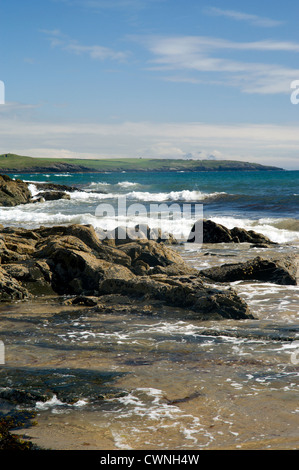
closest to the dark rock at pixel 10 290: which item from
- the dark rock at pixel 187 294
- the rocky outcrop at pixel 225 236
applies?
the dark rock at pixel 187 294

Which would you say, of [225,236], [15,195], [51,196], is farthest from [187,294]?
[51,196]

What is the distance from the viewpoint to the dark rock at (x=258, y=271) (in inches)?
463

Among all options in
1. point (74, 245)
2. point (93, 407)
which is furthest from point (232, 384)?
point (74, 245)

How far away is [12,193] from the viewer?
39312mm

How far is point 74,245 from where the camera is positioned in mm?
11938

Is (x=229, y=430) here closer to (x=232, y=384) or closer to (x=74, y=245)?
(x=232, y=384)

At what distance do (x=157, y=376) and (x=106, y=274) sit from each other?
505 centimetres

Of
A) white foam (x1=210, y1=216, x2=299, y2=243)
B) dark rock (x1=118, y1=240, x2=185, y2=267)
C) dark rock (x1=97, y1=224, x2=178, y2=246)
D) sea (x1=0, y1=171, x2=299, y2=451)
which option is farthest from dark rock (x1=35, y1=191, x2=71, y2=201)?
sea (x1=0, y1=171, x2=299, y2=451)

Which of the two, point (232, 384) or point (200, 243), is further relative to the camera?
point (200, 243)

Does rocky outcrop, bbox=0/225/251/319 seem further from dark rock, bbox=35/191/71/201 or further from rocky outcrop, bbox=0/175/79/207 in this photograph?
dark rock, bbox=35/191/71/201

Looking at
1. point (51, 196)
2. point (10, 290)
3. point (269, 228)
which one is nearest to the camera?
point (10, 290)

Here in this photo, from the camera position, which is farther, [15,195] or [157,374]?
[15,195]

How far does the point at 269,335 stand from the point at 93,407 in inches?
142

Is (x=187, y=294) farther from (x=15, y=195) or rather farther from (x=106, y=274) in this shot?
(x=15, y=195)
